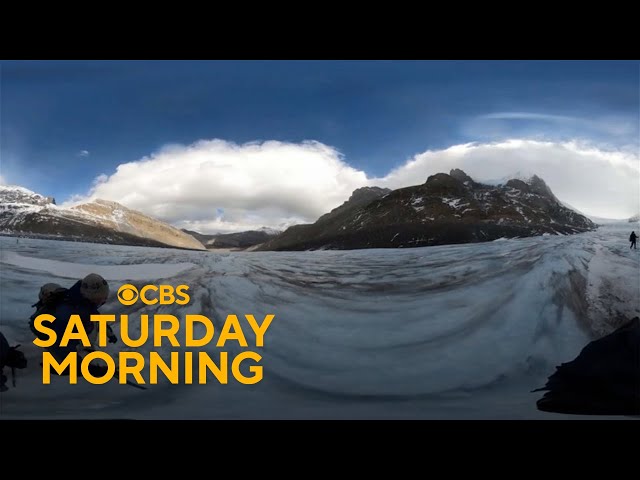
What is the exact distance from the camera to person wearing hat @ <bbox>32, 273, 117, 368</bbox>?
7.88 feet

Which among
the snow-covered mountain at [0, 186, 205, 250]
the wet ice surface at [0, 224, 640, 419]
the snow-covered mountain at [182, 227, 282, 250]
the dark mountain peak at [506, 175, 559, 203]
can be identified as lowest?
the wet ice surface at [0, 224, 640, 419]

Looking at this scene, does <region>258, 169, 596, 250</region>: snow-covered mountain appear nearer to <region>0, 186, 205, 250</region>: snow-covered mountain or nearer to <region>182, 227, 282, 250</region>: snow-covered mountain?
<region>182, 227, 282, 250</region>: snow-covered mountain

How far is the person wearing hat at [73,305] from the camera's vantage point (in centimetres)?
240

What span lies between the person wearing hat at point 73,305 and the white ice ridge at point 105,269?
0.56 ft

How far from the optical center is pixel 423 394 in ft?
7.66

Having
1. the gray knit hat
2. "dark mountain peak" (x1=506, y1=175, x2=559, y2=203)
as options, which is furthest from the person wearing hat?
"dark mountain peak" (x1=506, y1=175, x2=559, y2=203)

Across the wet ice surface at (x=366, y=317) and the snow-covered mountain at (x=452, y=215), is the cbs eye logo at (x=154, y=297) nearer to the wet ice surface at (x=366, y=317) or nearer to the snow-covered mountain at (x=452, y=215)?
the wet ice surface at (x=366, y=317)

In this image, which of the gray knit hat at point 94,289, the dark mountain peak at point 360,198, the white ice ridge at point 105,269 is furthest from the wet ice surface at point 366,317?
the dark mountain peak at point 360,198

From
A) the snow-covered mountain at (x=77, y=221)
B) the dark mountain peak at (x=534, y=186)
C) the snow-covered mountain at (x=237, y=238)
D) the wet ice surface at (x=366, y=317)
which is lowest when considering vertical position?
the wet ice surface at (x=366, y=317)
